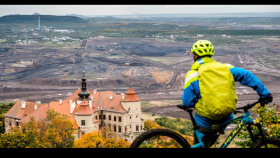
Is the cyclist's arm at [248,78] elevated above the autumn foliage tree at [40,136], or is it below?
above

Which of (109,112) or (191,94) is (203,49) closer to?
(191,94)

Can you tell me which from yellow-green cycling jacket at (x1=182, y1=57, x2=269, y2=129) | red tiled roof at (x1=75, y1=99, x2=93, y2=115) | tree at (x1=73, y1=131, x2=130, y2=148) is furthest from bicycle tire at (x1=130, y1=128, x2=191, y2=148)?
red tiled roof at (x1=75, y1=99, x2=93, y2=115)

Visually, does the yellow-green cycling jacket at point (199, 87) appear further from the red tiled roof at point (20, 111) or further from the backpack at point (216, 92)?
the red tiled roof at point (20, 111)

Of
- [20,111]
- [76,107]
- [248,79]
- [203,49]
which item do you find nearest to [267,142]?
[248,79]

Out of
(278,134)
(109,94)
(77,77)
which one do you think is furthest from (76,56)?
(278,134)

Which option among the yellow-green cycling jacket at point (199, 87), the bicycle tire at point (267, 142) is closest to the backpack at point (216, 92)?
the yellow-green cycling jacket at point (199, 87)

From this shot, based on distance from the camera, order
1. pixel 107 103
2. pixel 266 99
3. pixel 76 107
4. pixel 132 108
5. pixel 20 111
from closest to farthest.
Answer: pixel 266 99 < pixel 76 107 < pixel 132 108 < pixel 20 111 < pixel 107 103

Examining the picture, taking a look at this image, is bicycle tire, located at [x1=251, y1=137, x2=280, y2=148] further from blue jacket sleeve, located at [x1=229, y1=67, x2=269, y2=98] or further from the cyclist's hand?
blue jacket sleeve, located at [x1=229, y1=67, x2=269, y2=98]
